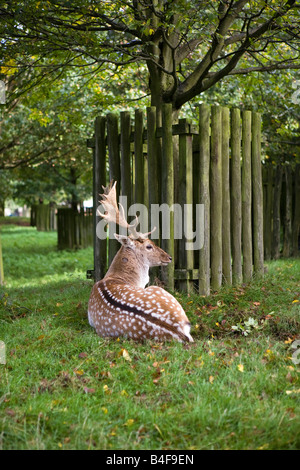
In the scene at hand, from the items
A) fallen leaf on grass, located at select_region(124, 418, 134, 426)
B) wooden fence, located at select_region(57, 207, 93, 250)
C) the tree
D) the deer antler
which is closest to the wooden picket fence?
the deer antler

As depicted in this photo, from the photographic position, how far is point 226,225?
23.7 ft

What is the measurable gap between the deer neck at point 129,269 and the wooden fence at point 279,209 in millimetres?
5377

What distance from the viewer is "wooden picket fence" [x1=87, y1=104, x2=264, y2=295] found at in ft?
22.5

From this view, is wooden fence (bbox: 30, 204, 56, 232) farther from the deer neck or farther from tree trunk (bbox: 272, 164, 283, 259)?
the deer neck

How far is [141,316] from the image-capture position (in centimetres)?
497

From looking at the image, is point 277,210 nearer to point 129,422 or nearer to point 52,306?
point 52,306

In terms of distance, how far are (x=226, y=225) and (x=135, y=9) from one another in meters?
3.22

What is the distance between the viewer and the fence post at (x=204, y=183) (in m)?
6.86

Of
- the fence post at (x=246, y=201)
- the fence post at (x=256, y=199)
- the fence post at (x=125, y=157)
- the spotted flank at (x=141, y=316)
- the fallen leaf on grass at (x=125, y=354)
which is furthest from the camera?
the fence post at (x=256, y=199)

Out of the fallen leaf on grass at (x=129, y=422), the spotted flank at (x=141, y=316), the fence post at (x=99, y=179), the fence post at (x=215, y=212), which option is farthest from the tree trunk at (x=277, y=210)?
the fallen leaf on grass at (x=129, y=422)

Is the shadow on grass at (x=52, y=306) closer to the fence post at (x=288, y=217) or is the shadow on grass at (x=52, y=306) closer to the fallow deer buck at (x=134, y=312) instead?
the fallow deer buck at (x=134, y=312)

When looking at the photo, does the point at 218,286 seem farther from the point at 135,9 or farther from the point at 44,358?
the point at 135,9

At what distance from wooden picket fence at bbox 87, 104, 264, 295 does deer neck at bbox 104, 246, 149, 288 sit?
0.48 metres
